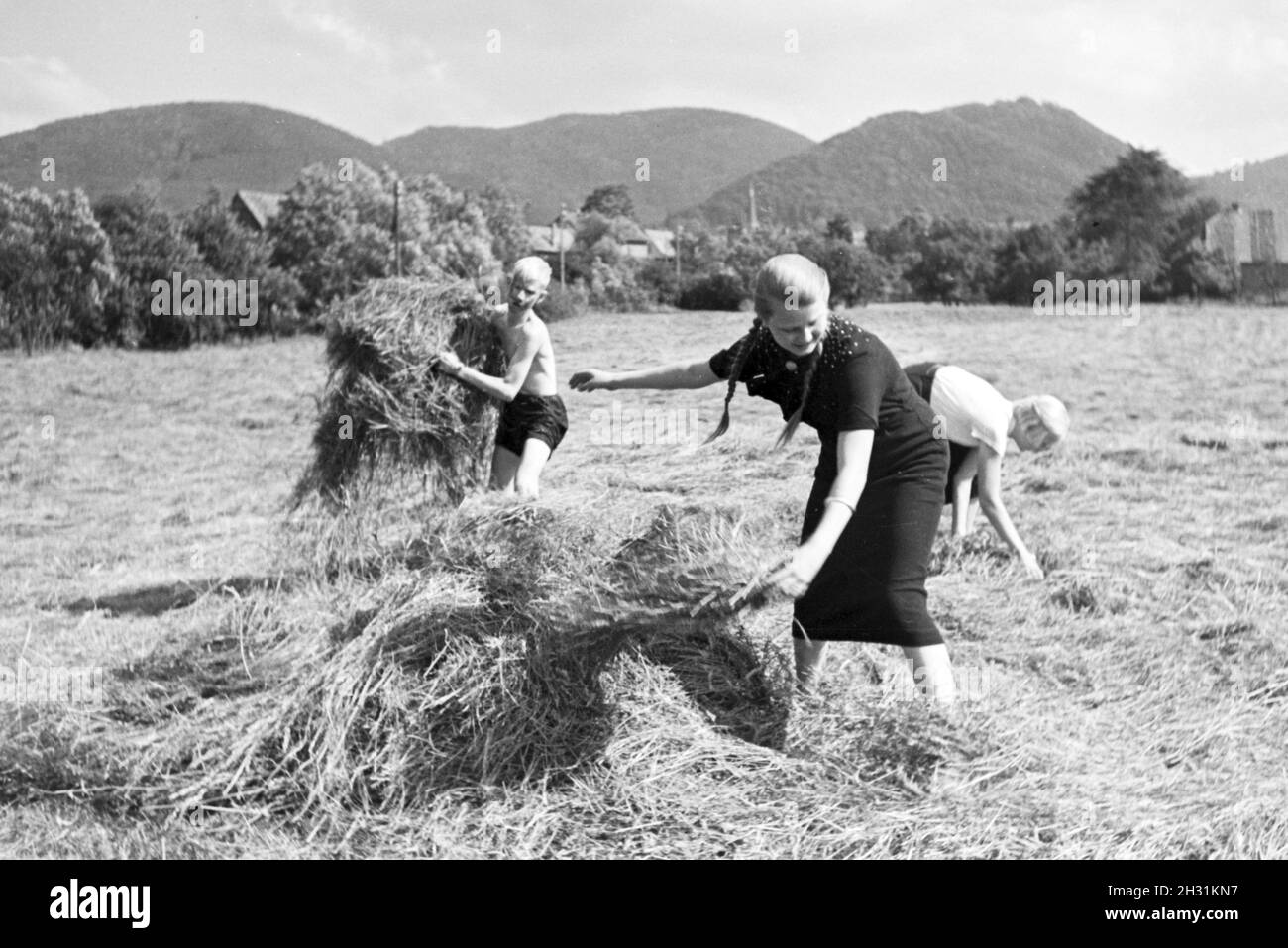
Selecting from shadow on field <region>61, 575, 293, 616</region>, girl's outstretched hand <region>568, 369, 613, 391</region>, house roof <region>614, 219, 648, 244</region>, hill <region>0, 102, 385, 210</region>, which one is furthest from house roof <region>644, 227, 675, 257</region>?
girl's outstretched hand <region>568, 369, 613, 391</region>

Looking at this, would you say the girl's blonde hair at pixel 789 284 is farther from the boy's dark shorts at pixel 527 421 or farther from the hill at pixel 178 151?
the hill at pixel 178 151

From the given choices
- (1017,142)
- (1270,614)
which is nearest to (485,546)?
(1270,614)

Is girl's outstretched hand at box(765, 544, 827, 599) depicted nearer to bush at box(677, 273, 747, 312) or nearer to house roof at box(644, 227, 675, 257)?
bush at box(677, 273, 747, 312)

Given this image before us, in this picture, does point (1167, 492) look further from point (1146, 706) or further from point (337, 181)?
point (337, 181)

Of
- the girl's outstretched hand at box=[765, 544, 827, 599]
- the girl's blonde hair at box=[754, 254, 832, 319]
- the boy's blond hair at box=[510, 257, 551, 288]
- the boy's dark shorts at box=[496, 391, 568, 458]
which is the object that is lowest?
the girl's outstretched hand at box=[765, 544, 827, 599]

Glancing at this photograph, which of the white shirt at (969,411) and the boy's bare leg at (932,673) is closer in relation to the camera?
the boy's bare leg at (932,673)

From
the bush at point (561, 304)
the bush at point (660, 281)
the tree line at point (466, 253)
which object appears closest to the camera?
the tree line at point (466, 253)

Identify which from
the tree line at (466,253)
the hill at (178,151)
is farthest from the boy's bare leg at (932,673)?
the hill at (178,151)
